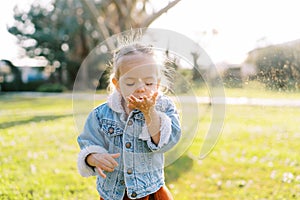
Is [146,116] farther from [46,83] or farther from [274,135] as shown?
[46,83]

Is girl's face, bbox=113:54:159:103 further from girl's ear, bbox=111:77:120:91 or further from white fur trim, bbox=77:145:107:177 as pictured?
white fur trim, bbox=77:145:107:177

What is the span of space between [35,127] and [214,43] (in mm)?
5069

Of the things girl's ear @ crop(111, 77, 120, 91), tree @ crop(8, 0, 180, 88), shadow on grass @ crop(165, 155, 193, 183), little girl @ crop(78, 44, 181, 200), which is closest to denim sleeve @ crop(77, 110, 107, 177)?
little girl @ crop(78, 44, 181, 200)

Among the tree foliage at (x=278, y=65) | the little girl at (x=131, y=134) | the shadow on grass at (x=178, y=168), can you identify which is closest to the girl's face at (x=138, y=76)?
the little girl at (x=131, y=134)

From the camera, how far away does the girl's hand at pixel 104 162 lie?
1611 millimetres

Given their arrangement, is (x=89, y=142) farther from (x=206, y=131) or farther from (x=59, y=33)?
(x=59, y=33)

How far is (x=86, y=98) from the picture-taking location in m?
1.98

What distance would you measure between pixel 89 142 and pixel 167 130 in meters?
0.31

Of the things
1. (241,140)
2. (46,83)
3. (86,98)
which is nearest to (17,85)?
(46,83)

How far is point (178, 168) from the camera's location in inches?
174

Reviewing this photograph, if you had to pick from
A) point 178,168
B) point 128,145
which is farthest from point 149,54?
point 178,168

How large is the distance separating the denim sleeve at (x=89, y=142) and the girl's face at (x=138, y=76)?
0.17 metres

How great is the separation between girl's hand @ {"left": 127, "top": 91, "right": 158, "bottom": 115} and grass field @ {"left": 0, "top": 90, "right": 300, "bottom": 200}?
1153 millimetres

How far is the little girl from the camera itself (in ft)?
5.34
